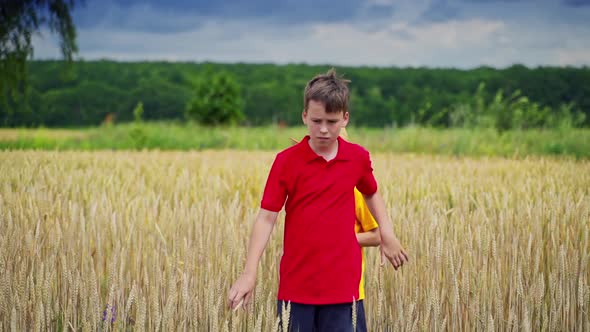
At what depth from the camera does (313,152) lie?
1962 mm

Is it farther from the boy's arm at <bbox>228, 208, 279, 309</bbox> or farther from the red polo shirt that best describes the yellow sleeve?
the boy's arm at <bbox>228, 208, 279, 309</bbox>

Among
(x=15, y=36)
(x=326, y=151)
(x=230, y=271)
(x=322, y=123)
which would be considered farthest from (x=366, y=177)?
(x=15, y=36)

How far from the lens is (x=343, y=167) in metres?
1.99

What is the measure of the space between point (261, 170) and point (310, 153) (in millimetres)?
4596

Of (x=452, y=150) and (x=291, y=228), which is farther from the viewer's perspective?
(x=452, y=150)

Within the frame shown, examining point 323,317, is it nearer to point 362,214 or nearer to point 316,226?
point 316,226

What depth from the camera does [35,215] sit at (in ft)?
12.5

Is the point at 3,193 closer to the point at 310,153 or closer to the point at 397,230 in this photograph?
the point at 397,230

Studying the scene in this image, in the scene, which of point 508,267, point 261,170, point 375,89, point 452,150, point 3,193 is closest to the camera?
point 508,267

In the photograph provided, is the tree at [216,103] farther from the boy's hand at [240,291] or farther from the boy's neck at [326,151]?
the boy's hand at [240,291]

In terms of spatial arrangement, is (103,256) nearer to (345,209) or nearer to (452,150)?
(345,209)

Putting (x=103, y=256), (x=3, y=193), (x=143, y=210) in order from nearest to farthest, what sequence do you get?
1. (x=103, y=256)
2. (x=143, y=210)
3. (x=3, y=193)

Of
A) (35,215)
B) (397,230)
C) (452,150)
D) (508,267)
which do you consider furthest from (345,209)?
(452,150)

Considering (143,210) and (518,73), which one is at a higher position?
(518,73)
